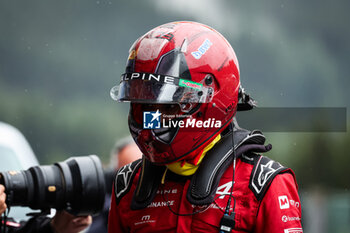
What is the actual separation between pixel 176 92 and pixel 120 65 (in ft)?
12.1

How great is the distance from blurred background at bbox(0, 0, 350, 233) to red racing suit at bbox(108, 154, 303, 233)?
343cm

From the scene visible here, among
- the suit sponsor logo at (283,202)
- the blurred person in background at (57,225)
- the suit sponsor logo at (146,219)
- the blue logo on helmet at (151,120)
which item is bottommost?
the blurred person in background at (57,225)

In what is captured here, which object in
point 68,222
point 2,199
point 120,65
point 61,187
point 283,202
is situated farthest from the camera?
point 120,65

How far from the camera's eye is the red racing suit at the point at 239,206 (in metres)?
1.80

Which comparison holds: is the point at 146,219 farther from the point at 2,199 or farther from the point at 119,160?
the point at 119,160

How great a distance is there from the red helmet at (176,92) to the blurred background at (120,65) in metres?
3.40

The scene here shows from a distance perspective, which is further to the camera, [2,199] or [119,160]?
[119,160]

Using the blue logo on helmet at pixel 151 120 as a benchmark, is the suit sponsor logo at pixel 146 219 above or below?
below

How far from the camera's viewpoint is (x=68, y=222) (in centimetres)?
259

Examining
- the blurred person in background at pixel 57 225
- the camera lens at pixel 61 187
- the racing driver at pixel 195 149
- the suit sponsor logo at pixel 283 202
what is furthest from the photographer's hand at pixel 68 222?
the suit sponsor logo at pixel 283 202

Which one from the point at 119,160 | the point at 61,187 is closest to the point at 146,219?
the point at 61,187

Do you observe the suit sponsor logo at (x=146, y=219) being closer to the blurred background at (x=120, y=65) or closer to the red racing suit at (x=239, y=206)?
the red racing suit at (x=239, y=206)

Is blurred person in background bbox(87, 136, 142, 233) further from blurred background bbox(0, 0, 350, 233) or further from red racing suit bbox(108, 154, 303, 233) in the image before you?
red racing suit bbox(108, 154, 303, 233)

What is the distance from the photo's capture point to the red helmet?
189cm
